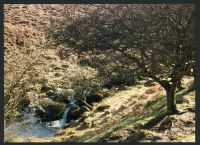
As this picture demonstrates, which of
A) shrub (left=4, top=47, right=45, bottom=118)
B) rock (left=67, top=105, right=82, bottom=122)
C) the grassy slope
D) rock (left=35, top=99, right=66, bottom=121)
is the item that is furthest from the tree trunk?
rock (left=35, top=99, right=66, bottom=121)

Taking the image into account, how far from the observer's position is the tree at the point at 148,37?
2744 cm

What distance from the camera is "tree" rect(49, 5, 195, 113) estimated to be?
27.4 meters

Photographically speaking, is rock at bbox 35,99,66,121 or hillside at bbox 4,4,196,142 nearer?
hillside at bbox 4,4,196,142

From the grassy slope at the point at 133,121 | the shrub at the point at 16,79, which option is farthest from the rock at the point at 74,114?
the shrub at the point at 16,79

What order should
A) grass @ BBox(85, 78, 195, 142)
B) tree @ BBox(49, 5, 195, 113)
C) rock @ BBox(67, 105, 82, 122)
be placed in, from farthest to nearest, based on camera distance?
rock @ BBox(67, 105, 82, 122), grass @ BBox(85, 78, 195, 142), tree @ BBox(49, 5, 195, 113)

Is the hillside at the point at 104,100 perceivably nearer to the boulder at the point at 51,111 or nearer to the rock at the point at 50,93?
the rock at the point at 50,93

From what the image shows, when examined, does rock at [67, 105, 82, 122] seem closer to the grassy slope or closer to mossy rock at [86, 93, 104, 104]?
the grassy slope

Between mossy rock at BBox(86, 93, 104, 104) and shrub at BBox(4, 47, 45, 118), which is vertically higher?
shrub at BBox(4, 47, 45, 118)

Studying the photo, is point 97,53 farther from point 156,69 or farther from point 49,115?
point 49,115

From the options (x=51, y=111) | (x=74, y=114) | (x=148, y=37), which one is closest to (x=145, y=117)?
(x=148, y=37)

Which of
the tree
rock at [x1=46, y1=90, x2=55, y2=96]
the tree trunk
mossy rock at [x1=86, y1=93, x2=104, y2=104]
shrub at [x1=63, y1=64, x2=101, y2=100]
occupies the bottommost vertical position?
mossy rock at [x1=86, y1=93, x2=104, y2=104]

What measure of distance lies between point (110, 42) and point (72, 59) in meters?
46.2

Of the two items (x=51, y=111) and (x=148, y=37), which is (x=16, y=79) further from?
(x=51, y=111)

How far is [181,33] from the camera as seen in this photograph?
2817 centimetres
